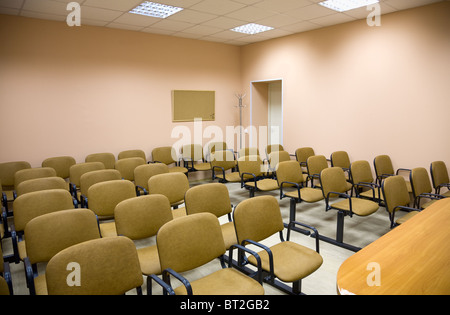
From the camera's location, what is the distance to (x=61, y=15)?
488cm

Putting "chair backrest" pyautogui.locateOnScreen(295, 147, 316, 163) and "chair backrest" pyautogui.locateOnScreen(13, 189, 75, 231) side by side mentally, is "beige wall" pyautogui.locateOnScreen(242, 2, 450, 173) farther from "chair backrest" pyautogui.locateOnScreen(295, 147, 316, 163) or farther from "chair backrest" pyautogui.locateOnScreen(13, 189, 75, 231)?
"chair backrest" pyautogui.locateOnScreen(13, 189, 75, 231)

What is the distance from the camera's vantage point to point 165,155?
254 inches

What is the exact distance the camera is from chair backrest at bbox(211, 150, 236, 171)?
605 cm

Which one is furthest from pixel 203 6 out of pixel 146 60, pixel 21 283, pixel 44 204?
pixel 21 283

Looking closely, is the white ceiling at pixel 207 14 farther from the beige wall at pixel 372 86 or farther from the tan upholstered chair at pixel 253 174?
the tan upholstered chair at pixel 253 174

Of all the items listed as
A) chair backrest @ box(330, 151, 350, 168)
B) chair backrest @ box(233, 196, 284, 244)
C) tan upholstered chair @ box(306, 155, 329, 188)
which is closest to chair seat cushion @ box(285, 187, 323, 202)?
tan upholstered chair @ box(306, 155, 329, 188)

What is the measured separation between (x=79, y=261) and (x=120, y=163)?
364 centimetres

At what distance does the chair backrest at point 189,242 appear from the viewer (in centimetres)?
212

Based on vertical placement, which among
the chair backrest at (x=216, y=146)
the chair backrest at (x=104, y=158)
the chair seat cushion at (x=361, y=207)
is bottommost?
the chair seat cushion at (x=361, y=207)

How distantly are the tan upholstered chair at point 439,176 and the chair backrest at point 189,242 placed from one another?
3.63m

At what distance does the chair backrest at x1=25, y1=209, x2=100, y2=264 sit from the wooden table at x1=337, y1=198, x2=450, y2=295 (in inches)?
76.2

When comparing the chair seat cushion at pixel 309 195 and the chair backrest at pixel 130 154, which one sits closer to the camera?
the chair seat cushion at pixel 309 195

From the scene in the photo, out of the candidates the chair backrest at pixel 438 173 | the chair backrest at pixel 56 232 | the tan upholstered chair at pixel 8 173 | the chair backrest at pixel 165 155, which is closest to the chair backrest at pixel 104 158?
the chair backrest at pixel 165 155

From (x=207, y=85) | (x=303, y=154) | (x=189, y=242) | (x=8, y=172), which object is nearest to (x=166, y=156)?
(x=207, y=85)
